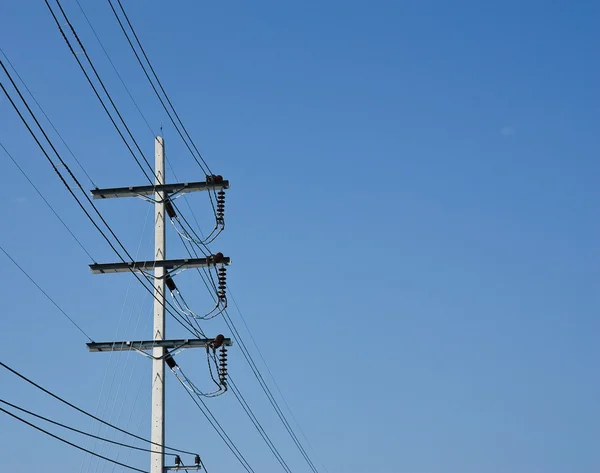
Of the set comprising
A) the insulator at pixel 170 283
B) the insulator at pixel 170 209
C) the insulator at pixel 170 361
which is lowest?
the insulator at pixel 170 361

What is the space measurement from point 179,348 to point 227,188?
4.12m

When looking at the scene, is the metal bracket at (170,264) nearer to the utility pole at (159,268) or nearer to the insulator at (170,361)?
the utility pole at (159,268)

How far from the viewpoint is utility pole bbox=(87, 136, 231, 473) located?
2547 cm

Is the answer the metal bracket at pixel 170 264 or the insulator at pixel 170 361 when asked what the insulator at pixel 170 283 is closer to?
the metal bracket at pixel 170 264

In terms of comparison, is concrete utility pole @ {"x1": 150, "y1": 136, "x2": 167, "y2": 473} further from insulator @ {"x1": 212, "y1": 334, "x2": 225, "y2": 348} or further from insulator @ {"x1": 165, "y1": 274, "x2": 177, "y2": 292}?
insulator @ {"x1": 212, "y1": 334, "x2": 225, "y2": 348}

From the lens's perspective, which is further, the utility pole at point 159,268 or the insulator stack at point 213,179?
the insulator stack at point 213,179

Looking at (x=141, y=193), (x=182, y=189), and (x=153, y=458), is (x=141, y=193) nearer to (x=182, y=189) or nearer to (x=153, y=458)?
(x=182, y=189)

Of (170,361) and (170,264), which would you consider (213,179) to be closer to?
(170,264)

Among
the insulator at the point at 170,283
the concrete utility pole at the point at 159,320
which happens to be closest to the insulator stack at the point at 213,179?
the concrete utility pole at the point at 159,320

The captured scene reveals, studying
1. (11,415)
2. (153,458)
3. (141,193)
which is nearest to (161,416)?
(153,458)

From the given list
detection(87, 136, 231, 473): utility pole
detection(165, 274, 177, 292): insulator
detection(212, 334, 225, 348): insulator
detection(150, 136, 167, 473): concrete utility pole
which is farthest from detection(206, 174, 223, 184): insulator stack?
detection(212, 334, 225, 348): insulator

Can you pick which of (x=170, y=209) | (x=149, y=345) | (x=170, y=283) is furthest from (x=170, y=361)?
(x=170, y=209)

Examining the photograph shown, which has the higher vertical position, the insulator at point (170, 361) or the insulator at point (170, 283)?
the insulator at point (170, 283)

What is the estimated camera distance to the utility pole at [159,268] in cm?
2547
